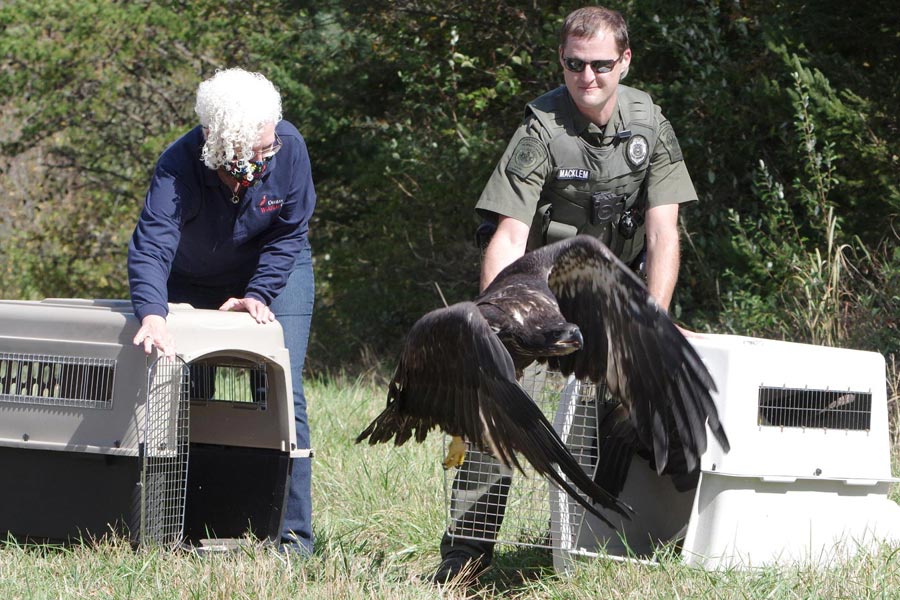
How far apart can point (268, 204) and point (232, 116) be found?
0.38 metres

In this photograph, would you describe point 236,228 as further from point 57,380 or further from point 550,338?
point 550,338

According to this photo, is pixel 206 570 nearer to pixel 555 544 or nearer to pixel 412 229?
pixel 555 544

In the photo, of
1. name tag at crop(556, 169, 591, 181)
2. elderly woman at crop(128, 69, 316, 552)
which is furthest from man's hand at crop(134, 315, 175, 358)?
name tag at crop(556, 169, 591, 181)

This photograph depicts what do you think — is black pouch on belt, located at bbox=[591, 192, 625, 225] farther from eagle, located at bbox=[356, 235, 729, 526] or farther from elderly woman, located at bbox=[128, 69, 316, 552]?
elderly woman, located at bbox=[128, 69, 316, 552]

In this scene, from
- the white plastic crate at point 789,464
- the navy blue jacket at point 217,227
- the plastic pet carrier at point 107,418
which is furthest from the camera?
the navy blue jacket at point 217,227

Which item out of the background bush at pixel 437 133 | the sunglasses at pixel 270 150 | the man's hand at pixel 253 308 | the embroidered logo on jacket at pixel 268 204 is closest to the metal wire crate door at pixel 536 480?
the man's hand at pixel 253 308

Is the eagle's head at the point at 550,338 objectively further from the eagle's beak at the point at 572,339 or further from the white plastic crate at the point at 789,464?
the white plastic crate at the point at 789,464

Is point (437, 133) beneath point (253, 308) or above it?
above

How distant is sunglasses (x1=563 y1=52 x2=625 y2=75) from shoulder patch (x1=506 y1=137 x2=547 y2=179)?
0.28 metres

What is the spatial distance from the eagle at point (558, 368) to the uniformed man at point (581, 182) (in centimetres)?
25

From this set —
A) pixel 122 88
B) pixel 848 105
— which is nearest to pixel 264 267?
pixel 848 105

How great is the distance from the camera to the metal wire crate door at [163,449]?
3.46 m

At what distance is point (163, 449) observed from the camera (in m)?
3.49

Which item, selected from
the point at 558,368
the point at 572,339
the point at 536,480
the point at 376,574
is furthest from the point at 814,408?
the point at 376,574
